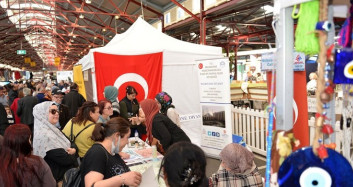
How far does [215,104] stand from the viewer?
4.96m

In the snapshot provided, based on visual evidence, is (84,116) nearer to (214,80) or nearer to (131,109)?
(131,109)

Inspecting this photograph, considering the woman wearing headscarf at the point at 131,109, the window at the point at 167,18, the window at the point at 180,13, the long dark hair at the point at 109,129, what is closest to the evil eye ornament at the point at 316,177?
the long dark hair at the point at 109,129

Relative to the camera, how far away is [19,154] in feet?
6.39

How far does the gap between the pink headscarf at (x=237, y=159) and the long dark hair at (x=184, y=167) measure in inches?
25.4

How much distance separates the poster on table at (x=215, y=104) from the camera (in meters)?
4.75

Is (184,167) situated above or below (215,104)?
above

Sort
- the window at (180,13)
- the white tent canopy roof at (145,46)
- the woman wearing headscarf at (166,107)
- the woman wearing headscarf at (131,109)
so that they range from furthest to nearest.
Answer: the window at (180,13), the white tent canopy roof at (145,46), the woman wearing headscarf at (131,109), the woman wearing headscarf at (166,107)

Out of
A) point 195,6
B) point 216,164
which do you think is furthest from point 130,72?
point 195,6

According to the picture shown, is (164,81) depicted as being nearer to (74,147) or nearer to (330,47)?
(74,147)

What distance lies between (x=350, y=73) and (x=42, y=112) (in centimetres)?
271

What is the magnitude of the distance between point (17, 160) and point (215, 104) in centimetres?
352

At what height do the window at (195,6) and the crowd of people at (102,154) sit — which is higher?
the window at (195,6)

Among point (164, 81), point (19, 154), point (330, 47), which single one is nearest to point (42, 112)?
point (19, 154)

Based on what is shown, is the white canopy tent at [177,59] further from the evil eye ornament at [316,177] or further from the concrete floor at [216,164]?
the evil eye ornament at [316,177]
